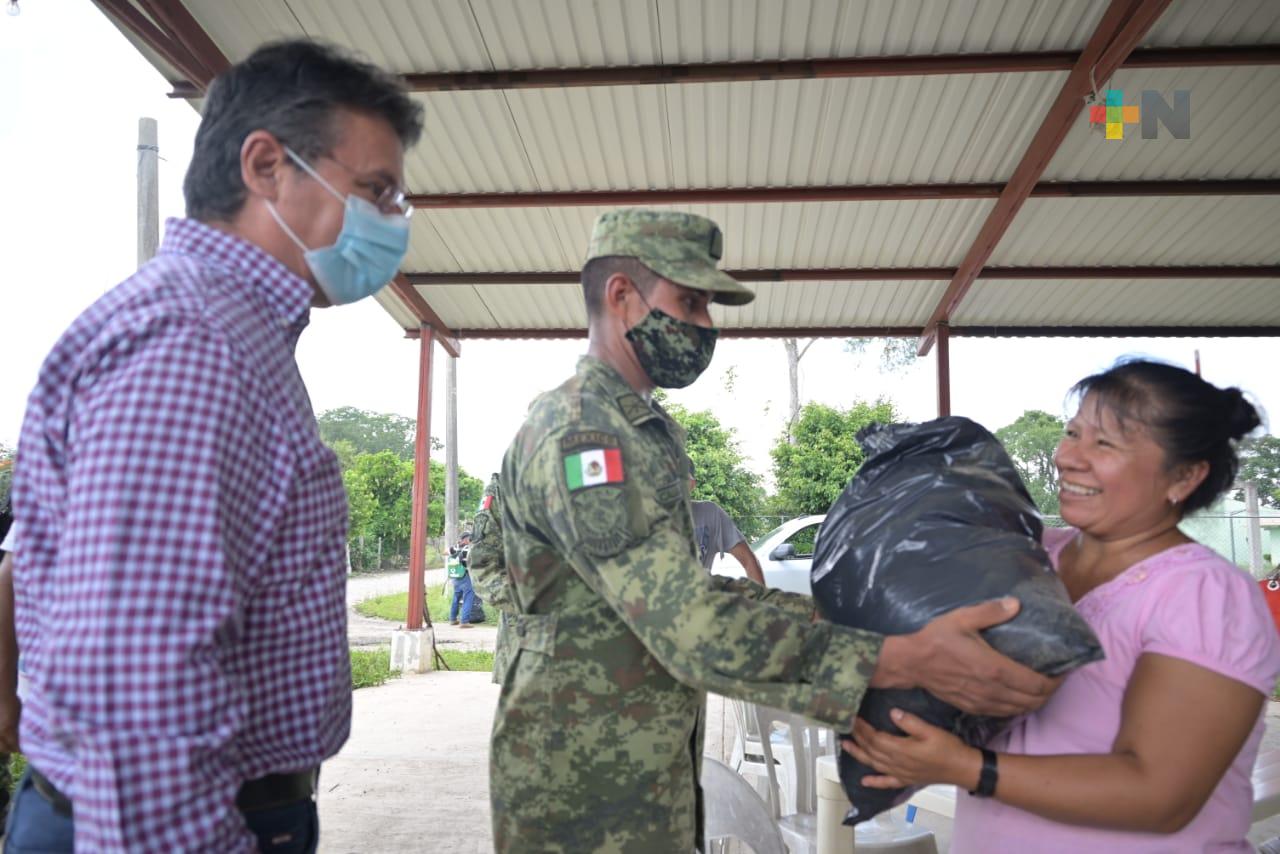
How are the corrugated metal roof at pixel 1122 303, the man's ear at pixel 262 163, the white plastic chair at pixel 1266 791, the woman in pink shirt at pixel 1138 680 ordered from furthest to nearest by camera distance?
the corrugated metal roof at pixel 1122 303 → the white plastic chair at pixel 1266 791 → the woman in pink shirt at pixel 1138 680 → the man's ear at pixel 262 163

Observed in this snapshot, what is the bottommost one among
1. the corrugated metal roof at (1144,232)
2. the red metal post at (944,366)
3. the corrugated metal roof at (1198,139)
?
the red metal post at (944,366)

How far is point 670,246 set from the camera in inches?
63.7

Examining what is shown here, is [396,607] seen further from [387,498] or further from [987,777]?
[987,777]

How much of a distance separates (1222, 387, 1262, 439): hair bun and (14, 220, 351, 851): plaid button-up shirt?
1385 millimetres

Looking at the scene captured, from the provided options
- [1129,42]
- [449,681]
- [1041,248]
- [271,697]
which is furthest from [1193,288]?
[271,697]

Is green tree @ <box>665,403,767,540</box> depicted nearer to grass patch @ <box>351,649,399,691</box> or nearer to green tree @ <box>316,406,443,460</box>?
grass patch @ <box>351,649,399,691</box>

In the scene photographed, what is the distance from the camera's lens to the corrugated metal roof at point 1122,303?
293 inches

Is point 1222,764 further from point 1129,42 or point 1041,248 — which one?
point 1041,248

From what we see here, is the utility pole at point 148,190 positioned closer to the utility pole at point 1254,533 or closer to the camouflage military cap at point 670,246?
the camouflage military cap at point 670,246

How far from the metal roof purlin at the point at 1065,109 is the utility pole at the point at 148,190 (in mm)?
5626

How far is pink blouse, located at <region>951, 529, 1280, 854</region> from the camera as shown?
4.19 feet

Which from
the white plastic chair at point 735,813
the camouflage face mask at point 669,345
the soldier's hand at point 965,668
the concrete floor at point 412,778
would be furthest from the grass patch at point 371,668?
the soldier's hand at point 965,668

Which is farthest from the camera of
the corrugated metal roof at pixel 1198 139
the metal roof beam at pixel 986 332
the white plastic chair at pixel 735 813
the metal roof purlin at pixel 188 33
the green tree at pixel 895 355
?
the green tree at pixel 895 355

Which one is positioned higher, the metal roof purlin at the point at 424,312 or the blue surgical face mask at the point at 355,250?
the metal roof purlin at the point at 424,312
